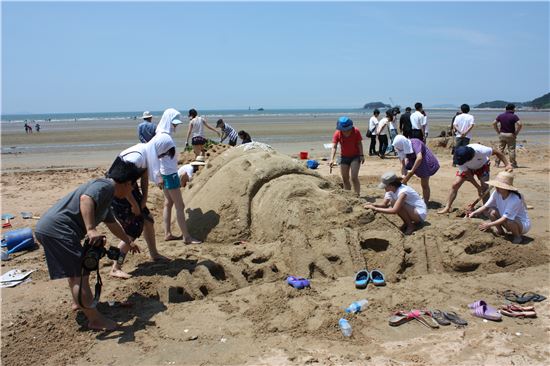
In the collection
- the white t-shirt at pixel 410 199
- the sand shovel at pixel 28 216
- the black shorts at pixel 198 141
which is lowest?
the sand shovel at pixel 28 216

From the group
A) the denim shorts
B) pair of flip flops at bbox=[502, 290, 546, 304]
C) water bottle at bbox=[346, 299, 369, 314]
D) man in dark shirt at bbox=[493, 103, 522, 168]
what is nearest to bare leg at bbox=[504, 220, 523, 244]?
pair of flip flops at bbox=[502, 290, 546, 304]

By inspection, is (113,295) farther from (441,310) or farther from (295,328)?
(441,310)

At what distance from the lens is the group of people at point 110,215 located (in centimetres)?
366

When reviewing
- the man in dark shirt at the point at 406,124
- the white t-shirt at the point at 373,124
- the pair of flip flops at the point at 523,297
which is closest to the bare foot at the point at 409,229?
the pair of flip flops at the point at 523,297

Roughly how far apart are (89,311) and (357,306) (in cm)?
227

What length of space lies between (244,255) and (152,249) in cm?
108

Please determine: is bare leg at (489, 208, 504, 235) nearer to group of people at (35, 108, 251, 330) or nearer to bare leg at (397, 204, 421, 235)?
bare leg at (397, 204, 421, 235)

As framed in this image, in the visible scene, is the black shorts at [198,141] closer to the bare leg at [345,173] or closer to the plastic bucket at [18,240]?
the bare leg at [345,173]

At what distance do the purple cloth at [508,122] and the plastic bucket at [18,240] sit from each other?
412 inches

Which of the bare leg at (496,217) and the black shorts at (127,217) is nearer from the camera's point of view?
the black shorts at (127,217)

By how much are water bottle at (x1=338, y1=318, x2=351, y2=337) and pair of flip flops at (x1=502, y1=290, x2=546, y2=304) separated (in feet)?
5.33

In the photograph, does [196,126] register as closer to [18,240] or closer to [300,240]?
[18,240]

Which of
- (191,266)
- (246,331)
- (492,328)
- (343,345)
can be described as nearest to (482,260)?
(492,328)

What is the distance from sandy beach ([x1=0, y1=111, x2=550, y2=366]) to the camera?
136 inches
